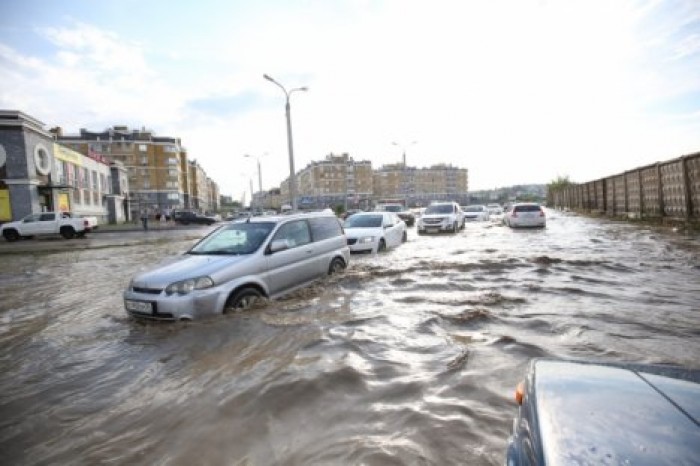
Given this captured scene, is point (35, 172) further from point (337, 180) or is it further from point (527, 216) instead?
point (337, 180)

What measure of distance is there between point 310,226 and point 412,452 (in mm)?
5503

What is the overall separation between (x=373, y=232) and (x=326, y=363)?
8.97m

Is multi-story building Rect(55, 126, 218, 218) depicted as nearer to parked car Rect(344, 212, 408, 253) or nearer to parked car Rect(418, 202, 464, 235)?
parked car Rect(418, 202, 464, 235)

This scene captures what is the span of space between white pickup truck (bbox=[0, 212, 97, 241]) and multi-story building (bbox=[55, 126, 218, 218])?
189 ft

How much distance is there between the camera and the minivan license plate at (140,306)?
5586 mm

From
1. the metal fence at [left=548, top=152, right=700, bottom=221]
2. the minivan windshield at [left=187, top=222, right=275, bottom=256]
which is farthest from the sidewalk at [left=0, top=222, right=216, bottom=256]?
the metal fence at [left=548, top=152, right=700, bottom=221]

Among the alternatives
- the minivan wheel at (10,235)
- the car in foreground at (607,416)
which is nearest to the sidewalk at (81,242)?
the minivan wheel at (10,235)

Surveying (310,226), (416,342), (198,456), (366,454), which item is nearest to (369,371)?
(416,342)

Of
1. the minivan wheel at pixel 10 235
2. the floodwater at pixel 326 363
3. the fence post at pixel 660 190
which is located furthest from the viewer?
the minivan wheel at pixel 10 235

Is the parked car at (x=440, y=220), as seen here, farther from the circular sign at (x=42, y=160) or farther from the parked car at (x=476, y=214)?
the circular sign at (x=42, y=160)

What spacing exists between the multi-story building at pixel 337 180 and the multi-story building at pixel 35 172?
71.3 m

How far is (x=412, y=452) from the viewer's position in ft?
9.00

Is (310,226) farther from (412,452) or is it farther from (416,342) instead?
(412,452)

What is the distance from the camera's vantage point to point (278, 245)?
6621 millimetres
